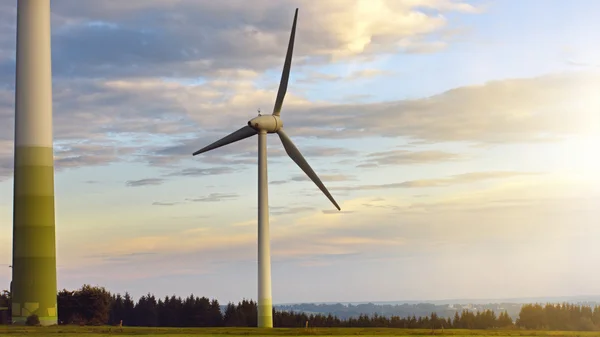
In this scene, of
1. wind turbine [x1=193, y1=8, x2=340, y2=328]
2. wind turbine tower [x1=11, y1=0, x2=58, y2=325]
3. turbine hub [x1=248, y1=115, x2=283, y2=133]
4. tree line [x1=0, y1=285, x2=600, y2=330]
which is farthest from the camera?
tree line [x1=0, y1=285, x2=600, y2=330]

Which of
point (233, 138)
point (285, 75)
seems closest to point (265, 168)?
point (233, 138)

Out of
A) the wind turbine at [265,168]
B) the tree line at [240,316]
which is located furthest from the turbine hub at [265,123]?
the tree line at [240,316]

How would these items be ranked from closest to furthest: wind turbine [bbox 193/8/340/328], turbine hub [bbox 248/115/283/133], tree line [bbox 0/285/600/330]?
wind turbine [bbox 193/8/340/328]
turbine hub [bbox 248/115/283/133]
tree line [bbox 0/285/600/330]

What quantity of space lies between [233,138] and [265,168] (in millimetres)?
8782

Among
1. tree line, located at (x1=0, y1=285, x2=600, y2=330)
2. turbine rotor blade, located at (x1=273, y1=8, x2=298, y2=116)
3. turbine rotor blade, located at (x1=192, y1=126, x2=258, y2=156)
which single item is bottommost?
tree line, located at (x1=0, y1=285, x2=600, y2=330)

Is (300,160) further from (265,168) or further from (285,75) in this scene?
(285,75)

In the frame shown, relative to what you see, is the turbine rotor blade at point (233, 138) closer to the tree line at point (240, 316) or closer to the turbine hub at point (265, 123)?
the turbine hub at point (265, 123)

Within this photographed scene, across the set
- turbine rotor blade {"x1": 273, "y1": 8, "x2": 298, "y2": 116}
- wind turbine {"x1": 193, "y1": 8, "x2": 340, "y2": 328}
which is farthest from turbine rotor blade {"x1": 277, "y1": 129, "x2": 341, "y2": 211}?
turbine rotor blade {"x1": 273, "y1": 8, "x2": 298, "y2": 116}

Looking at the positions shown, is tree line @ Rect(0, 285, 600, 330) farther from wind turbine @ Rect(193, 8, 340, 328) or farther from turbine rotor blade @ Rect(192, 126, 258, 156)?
turbine rotor blade @ Rect(192, 126, 258, 156)

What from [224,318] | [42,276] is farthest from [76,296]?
[42,276]

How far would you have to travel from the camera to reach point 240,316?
15062 centimetres

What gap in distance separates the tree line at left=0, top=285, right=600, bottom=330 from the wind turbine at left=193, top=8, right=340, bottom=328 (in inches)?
689

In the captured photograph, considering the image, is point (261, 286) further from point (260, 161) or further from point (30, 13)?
point (30, 13)

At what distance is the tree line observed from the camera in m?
126
